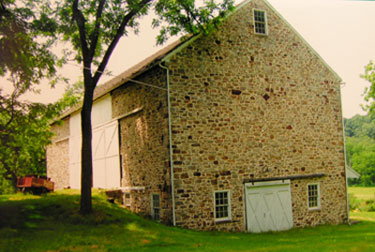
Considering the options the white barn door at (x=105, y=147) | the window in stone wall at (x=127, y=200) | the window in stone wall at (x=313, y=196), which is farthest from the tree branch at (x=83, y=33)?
the window in stone wall at (x=313, y=196)

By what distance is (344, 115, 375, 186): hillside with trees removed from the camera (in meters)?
70.1

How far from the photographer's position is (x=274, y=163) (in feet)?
61.4

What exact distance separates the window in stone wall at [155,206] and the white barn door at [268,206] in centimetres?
397

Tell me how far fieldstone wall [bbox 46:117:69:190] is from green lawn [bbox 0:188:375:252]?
34.7ft

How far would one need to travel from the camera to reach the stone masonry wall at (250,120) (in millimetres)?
16375

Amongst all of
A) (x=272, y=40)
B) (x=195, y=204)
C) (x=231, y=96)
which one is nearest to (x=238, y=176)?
(x=195, y=204)

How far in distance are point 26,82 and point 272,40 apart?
38.8ft

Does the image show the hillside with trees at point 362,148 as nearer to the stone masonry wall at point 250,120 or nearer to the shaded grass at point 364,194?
the shaded grass at point 364,194

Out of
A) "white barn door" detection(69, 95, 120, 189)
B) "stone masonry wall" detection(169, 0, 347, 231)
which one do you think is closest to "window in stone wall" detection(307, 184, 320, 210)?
"stone masonry wall" detection(169, 0, 347, 231)

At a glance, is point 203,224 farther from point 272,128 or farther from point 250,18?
point 250,18

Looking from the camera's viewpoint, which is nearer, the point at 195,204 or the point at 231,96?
the point at 195,204

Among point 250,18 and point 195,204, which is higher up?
point 250,18

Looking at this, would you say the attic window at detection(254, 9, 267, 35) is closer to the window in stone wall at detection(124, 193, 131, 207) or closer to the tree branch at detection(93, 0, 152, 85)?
the tree branch at detection(93, 0, 152, 85)

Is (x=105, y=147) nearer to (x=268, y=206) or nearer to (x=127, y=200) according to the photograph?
(x=127, y=200)
